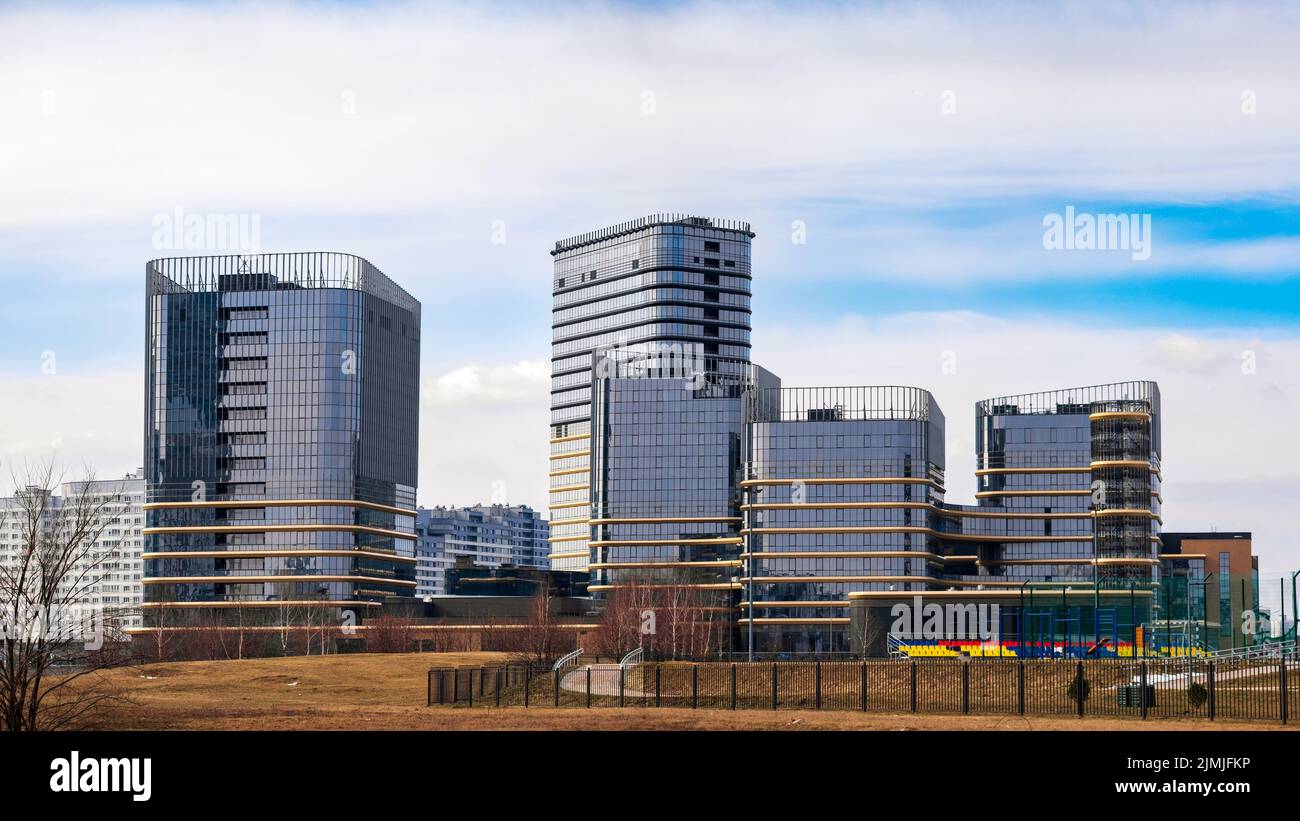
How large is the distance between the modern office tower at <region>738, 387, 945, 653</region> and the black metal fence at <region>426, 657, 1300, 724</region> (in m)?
98.8

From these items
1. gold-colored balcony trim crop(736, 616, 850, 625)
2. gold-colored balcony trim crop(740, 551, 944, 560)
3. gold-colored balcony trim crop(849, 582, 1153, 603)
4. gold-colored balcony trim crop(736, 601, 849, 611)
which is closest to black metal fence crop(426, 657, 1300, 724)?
gold-colored balcony trim crop(849, 582, 1153, 603)

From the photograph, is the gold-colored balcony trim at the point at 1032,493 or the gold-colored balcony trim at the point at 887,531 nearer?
the gold-colored balcony trim at the point at 887,531

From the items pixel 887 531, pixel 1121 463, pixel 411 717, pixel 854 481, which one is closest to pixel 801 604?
pixel 887 531

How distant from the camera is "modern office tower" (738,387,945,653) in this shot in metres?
186

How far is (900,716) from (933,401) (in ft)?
434

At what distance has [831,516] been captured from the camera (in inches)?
7367

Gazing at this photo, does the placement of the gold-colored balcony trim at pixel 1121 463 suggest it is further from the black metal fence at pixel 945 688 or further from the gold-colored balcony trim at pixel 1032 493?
the black metal fence at pixel 945 688

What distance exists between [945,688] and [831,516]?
376 feet

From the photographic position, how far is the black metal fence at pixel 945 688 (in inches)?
2554

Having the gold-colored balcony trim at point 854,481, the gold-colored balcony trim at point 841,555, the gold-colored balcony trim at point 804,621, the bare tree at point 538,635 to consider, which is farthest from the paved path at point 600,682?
the gold-colored balcony trim at point 841,555

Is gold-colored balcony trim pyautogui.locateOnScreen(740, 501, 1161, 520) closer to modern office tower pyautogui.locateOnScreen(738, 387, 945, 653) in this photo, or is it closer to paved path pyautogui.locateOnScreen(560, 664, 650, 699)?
modern office tower pyautogui.locateOnScreen(738, 387, 945, 653)

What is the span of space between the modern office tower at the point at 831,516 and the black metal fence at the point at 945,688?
98.8 meters
